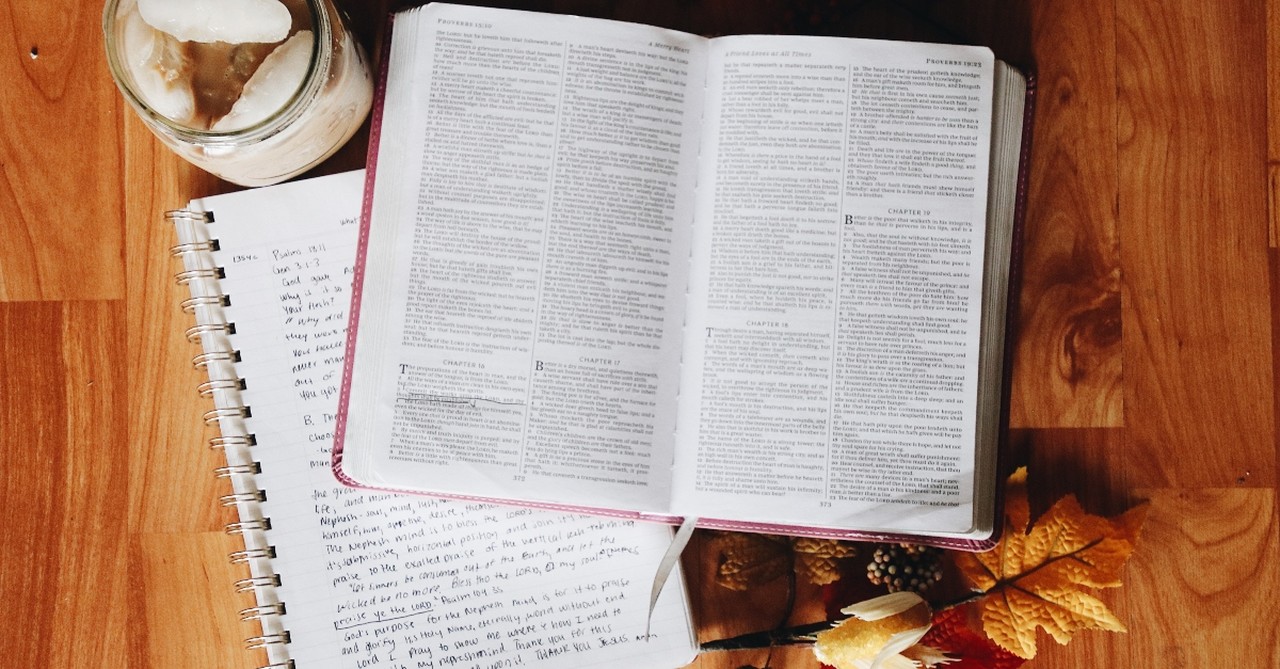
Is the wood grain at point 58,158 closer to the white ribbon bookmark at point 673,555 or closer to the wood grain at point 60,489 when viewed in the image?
the wood grain at point 60,489

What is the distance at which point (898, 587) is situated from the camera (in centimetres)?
70

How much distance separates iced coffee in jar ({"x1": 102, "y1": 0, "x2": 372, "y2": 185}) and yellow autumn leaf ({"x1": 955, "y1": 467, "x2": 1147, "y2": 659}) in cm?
61

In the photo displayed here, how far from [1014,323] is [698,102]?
29cm

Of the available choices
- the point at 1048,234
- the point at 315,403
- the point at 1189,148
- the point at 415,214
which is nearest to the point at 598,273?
the point at 415,214

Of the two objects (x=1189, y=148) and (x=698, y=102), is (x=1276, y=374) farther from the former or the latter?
(x=698, y=102)

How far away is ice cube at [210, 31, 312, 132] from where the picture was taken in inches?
24.6

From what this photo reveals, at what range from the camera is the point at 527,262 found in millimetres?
690

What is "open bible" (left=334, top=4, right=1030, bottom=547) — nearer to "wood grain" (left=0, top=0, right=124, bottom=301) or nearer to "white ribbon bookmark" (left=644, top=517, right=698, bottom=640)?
"white ribbon bookmark" (left=644, top=517, right=698, bottom=640)

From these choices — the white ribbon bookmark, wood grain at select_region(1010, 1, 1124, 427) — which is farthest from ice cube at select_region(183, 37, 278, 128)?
wood grain at select_region(1010, 1, 1124, 427)

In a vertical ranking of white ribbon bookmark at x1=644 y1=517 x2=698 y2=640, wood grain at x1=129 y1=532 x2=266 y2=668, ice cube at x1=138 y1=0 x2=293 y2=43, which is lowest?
wood grain at x1=129 y1=532 x2=266 y2=668

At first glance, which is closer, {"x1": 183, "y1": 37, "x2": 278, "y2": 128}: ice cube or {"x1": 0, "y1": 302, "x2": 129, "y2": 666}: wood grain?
{"x1": 183, "y1": 37, "x2": 278, "y2": 128}: ice cube

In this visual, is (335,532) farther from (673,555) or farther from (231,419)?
(673,555)

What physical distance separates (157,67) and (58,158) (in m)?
0.19

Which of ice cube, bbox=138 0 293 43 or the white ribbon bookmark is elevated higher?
ice cube, bbox=138 0 293 43
